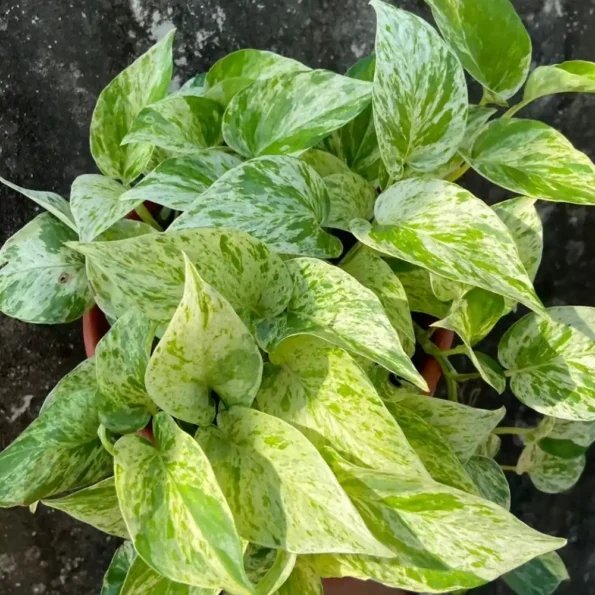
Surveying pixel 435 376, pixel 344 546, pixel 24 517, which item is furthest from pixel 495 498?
pixel 24 517

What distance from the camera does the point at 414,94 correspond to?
398 millimetres

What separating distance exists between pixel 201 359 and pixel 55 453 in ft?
0.45

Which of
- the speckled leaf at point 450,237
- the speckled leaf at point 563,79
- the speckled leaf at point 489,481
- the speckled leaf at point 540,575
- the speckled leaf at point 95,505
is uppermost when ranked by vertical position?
the speckled leaf at point 563,79

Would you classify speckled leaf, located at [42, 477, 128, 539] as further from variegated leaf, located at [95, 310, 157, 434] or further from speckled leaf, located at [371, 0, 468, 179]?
speckled leaf, located at [371, 0, 468, 179]

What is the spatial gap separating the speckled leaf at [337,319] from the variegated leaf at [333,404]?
0.02 meters

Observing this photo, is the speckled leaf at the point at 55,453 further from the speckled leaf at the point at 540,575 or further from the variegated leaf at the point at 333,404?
the speckled leaf at the point at 540,575

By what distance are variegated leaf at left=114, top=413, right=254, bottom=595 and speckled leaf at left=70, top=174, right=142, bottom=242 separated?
13 centimetres

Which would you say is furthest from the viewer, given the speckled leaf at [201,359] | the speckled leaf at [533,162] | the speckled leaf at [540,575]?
the speckled leaf at [540,575]

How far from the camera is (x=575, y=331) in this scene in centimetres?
45

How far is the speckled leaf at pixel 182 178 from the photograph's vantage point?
398 millimetres

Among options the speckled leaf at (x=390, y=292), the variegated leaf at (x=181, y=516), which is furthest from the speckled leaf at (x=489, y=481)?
the variegated leaf at (x=181, y=516)

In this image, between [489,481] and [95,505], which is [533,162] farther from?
[95,505]

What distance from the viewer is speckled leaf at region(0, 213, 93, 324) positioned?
0.47 metres

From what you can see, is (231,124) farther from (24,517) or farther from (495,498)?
(24,517)
